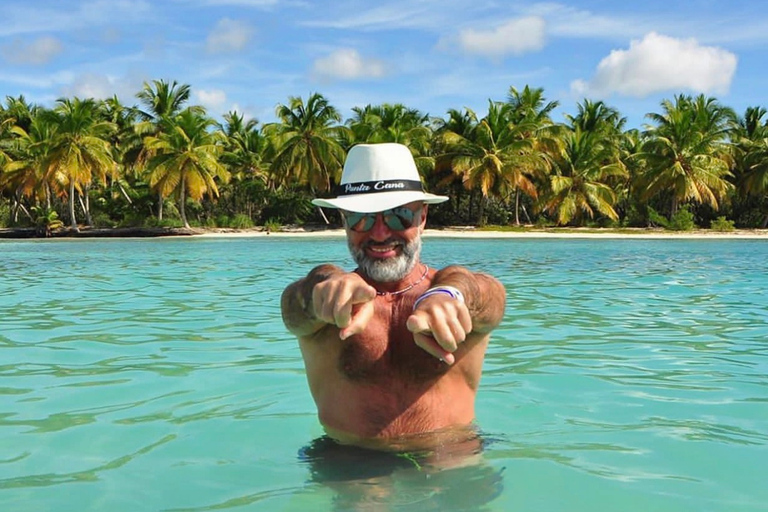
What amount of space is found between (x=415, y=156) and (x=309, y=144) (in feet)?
17.9

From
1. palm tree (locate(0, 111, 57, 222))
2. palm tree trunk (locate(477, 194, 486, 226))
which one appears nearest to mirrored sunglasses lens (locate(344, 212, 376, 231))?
palm tree (locate(0, 111, 57, 222))

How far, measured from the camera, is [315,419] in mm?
4812

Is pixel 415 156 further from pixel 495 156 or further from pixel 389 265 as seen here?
pixel 389 265

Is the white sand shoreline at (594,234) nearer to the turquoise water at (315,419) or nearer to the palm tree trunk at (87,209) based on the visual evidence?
the palm tree trunk at (87,209)

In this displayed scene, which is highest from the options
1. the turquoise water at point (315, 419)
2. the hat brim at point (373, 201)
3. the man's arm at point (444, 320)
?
the hat brim at point (373, 201)

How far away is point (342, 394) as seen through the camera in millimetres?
3262

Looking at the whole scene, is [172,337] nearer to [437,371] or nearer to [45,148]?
[437,371]

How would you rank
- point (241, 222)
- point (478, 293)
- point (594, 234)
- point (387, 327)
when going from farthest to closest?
point (241, 222), point (594, 234), point (387, 327), point (478, 293)

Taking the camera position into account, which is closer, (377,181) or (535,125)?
(377,181)

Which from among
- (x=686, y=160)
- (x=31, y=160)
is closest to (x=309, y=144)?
(x=31, y=160)

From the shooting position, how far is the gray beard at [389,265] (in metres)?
3.02

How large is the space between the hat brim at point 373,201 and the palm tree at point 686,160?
34.6m

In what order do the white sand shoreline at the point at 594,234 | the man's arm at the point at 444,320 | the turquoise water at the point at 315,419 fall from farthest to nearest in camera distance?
1. the white sand shoreline at the point at 594,234
2. the turquoise water at the point at 315,419
3. the man's arm at the point at 444,320

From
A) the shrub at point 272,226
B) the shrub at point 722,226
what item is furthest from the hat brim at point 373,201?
the shrub at point 272,226
